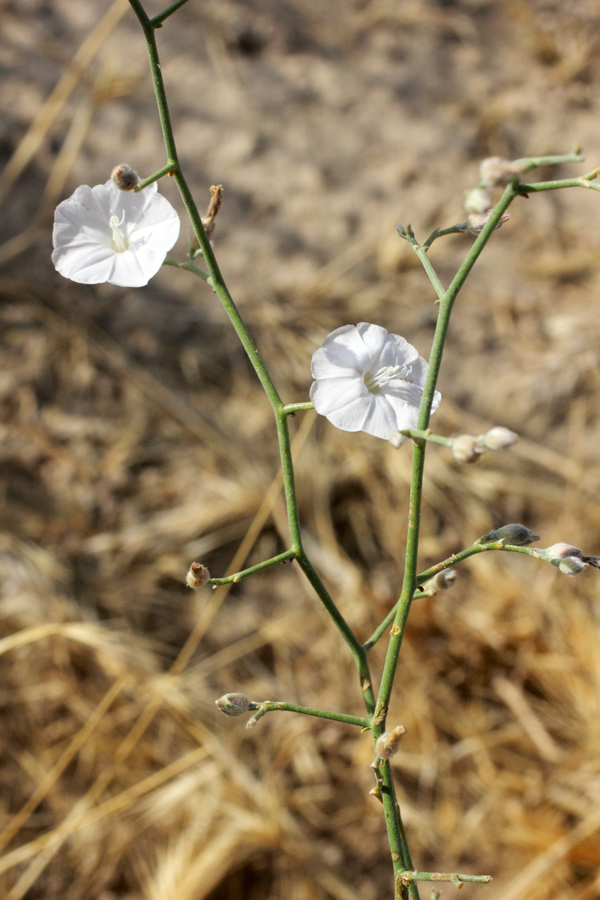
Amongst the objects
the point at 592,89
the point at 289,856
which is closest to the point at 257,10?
the point at 592,89

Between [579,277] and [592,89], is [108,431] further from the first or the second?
[592,89]

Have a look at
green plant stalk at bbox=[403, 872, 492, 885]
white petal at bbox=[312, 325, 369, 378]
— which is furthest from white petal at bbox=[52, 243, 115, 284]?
green plant stalk at bbox=[403, 872, 492, 885]

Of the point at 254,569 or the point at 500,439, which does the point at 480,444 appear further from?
the point at 254,569

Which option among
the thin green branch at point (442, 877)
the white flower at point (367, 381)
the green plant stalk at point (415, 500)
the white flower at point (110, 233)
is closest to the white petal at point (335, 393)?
the white flower at point (367, 381)

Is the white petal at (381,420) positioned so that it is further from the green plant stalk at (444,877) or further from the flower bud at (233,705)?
the green plant stalk at (444,877)

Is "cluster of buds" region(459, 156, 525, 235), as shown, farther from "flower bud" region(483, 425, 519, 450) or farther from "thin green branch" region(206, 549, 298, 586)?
"thin green branch" region(206, 549, 298, 586)

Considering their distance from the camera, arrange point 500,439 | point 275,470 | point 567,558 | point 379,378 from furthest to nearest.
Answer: point 275,470, point 379,378, point 567,558, point 500,439

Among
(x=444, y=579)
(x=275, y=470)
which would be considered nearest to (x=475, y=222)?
(x=444, y=579)
